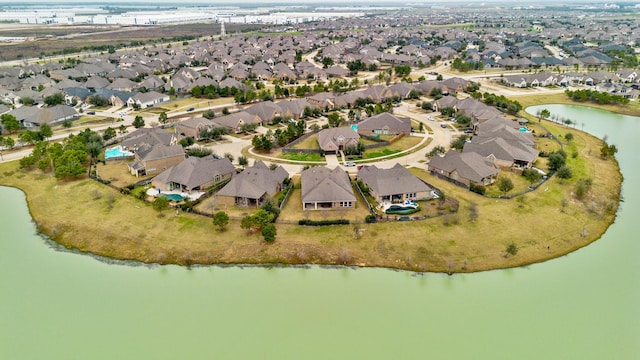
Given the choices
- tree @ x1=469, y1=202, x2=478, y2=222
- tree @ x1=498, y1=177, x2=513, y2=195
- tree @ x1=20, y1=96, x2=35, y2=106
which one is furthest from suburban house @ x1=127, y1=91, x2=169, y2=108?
tree @ x1=498, y1=177, x2=513, y2=195

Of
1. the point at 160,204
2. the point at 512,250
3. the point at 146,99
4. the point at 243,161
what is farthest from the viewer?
the point at 146,99

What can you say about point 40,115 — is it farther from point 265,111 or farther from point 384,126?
point 384,126

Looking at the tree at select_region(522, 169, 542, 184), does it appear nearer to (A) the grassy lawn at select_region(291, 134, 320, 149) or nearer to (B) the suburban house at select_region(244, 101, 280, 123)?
(A) the grassy lawn at select_region(291, 134, 320, 149)

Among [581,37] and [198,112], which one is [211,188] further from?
[581,37]

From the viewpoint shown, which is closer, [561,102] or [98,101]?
[98,101]

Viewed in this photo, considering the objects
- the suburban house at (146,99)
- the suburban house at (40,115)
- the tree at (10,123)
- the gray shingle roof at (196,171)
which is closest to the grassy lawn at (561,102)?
the gray shingle roof at (196,171)

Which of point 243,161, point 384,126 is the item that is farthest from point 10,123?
point 384,126

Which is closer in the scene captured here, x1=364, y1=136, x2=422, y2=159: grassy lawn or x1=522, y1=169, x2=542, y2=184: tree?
x1=522, y1=169, x2=542, y2=184: tree
